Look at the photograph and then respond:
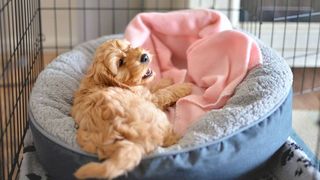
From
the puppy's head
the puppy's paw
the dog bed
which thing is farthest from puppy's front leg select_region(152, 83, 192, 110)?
the dog bed

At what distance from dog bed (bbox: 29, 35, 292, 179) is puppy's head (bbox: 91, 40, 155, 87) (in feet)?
0.59

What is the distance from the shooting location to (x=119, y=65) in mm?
1785

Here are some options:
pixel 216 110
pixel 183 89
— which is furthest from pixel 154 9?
pixel 216 110

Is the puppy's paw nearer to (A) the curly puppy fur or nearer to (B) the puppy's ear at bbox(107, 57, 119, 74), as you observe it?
(A) the curly puppy fur

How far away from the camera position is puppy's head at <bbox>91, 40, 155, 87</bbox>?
1.75 meters

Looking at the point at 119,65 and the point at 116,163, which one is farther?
the point at 119,65

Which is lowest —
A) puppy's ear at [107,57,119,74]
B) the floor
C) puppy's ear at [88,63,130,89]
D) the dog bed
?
the floor

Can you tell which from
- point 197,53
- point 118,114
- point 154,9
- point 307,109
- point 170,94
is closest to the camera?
point 118,114

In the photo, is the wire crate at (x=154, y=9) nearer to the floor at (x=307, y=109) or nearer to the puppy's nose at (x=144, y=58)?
the floor at (x=307, y=109)

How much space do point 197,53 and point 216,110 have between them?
1.72ft

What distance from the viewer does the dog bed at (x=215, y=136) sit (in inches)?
59.7

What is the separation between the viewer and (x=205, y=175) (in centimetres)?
155

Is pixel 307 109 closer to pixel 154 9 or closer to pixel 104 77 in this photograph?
pixel 154 9

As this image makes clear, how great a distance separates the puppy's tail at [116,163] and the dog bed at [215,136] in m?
0.06
